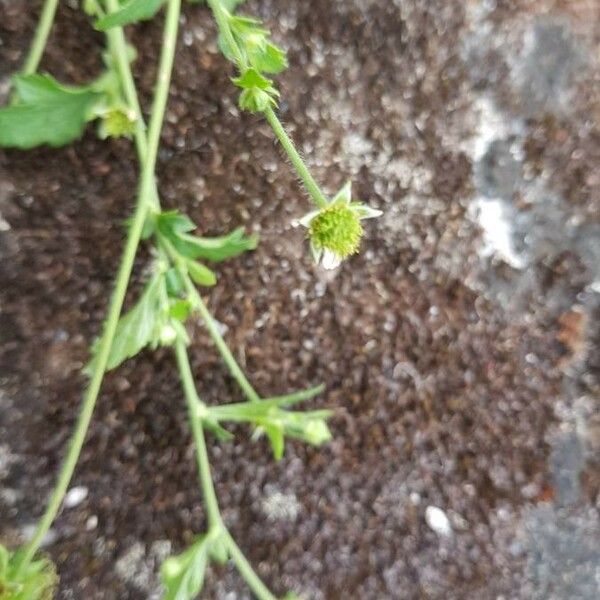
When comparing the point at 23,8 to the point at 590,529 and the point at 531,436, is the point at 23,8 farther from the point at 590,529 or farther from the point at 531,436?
the point at 590,529

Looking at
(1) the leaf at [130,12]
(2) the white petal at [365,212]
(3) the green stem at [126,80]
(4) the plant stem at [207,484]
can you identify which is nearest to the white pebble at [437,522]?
(4) the plant stem at [207,484]

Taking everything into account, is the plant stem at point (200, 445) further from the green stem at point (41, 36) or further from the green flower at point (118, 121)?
the green stem at point (41, 36)

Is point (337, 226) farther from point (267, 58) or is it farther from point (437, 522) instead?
point (437, 522)

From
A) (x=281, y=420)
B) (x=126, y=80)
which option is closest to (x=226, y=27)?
(x=126, y=80)

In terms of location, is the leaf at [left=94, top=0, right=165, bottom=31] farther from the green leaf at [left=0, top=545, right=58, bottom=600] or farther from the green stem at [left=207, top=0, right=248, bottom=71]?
the green leaf at [left=0, top=545, right=58, bottom=600]

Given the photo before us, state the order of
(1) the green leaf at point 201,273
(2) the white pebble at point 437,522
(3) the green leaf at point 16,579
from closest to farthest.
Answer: (3) the green leaf at point 16,579 → (1) the green leaf at point 201,273 → (2) the white pebble at point 437,522

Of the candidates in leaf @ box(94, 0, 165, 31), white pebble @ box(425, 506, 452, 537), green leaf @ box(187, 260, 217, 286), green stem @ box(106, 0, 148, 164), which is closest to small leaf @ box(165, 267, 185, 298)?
green leaf @ box(187, 260, 217, 286)
